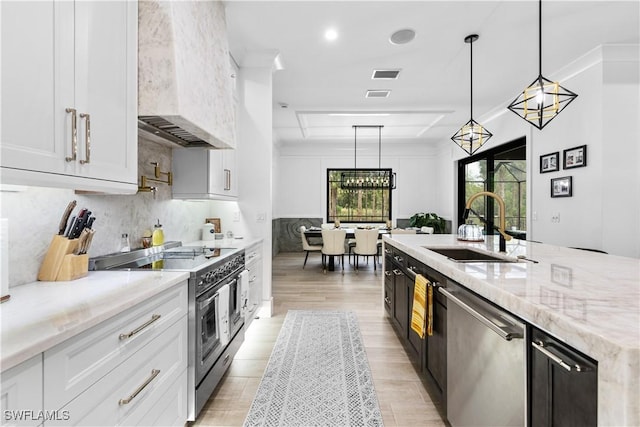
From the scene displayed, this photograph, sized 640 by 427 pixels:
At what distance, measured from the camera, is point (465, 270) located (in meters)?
1.57

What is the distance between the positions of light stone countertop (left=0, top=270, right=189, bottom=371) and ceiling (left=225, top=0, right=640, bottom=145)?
2440mm

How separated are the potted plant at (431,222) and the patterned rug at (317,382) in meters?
5.10

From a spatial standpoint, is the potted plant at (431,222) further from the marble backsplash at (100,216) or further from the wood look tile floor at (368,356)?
the marble backsplash at (100,216)

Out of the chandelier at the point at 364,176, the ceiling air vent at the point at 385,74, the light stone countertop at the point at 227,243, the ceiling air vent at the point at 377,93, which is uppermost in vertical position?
the ceiling air vent at the point at 377,93

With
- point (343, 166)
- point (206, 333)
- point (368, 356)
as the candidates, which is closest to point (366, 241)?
point (343, 166)

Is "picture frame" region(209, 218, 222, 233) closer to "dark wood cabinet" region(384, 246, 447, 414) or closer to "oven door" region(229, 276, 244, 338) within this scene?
"oven door" region(229, 276, 244, 338)

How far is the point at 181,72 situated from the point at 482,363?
6.89ft

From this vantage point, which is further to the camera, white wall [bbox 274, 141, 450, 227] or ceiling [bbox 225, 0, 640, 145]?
white wall [bbox 274, 141, 450, 227]

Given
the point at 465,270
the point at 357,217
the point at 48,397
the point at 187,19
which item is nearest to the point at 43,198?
the point at 48,397

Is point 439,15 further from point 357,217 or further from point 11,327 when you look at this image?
point 357,217

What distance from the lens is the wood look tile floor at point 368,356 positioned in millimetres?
1941

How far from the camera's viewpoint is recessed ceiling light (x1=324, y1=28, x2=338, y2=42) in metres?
3.10

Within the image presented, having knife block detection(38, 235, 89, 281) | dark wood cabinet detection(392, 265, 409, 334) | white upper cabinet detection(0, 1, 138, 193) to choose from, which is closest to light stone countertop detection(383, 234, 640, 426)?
dark wood cabinet detection(392, 265, 409, 334)

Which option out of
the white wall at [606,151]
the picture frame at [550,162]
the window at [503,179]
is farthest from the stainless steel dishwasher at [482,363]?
the window at [503,179]
